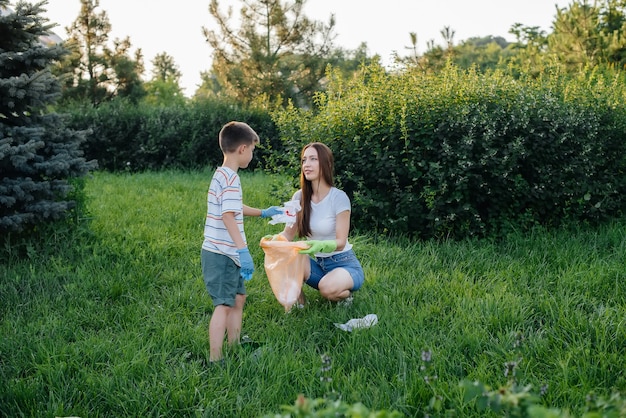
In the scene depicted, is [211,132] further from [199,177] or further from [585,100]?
[585,100]

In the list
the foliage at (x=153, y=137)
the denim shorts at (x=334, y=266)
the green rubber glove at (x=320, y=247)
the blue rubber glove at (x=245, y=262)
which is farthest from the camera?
the foliage at (x=153, y=137)

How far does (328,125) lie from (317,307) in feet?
8.88

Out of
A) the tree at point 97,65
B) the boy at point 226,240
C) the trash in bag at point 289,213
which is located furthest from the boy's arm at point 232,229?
the tree at point 97,65

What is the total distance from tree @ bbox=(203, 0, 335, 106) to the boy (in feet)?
53.2

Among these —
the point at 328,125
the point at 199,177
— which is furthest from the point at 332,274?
the point at 199,177

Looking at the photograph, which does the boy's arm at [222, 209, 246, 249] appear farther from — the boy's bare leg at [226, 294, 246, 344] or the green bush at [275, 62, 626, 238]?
the green bush at [275, 62, 626, 238]

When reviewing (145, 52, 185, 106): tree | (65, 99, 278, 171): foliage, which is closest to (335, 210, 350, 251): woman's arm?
(65, 99, 278, 171): foliage

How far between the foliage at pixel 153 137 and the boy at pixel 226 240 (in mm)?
9379

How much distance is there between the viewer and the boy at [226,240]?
3.38 meters

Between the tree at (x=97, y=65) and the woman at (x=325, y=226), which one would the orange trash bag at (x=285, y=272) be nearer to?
the woman at (x=325, y=226)

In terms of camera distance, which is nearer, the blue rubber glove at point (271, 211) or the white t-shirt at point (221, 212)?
the white t-shirt at point (221, 212)

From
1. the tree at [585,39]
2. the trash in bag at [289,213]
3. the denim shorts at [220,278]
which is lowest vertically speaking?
the denim shorts at [220,278]

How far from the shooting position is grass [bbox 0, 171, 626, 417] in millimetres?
2965

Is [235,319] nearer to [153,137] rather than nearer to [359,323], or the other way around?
[359,323]
